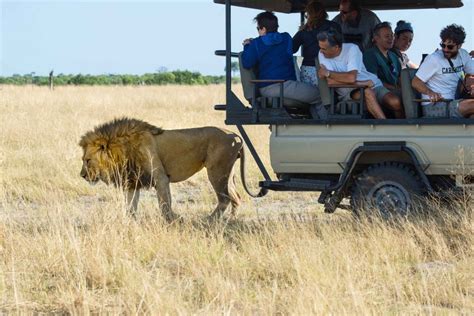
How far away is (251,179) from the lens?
1226cm

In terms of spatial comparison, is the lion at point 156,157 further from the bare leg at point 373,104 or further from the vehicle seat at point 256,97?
the bare leg at point 373,104

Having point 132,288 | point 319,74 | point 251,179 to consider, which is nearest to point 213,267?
point 132,288

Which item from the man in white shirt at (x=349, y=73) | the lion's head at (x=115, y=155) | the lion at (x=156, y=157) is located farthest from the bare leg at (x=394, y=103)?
the lion's head at (x=115, y=155)

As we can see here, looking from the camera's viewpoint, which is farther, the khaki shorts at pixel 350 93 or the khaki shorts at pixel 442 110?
the khaki shorts at pixel 350 93

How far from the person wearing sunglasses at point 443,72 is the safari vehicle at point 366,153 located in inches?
4.5

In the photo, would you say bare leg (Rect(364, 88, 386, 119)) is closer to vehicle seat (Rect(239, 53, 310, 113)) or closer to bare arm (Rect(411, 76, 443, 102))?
bare arm (Rect(411, 76, 443, 102))

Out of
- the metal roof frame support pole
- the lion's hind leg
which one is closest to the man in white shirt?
the metal roof frame support pole

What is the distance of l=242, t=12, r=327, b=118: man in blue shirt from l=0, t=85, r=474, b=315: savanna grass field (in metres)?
1.04

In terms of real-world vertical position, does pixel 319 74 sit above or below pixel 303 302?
above

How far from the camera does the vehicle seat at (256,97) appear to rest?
8.88 metres

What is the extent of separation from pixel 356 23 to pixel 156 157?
2.19 meters

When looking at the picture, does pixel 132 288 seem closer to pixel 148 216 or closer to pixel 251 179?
pixel 148 216

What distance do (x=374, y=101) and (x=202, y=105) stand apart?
57.9 feet

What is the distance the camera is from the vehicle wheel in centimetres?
844
